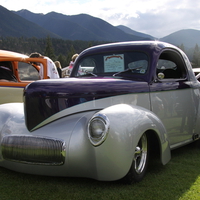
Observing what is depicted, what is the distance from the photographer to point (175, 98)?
408cm

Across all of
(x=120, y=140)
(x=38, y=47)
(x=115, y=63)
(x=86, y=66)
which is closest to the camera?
(x=120, y=140)

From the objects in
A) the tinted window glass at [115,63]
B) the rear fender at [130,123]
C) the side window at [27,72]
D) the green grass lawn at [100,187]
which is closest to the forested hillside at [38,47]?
the side window at [27,72]

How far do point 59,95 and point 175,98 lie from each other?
Result: 1.78 metres

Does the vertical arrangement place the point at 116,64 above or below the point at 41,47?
above

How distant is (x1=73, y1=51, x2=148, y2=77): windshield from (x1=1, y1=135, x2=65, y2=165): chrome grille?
155 cm

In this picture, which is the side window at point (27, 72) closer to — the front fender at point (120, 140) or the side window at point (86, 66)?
the side window at point (86, 66)

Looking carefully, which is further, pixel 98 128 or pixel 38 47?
pixel 38 47

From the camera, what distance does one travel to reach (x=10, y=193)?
287 cm

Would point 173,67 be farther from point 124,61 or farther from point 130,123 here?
point 130,123

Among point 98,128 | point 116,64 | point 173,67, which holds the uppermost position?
point 116,64

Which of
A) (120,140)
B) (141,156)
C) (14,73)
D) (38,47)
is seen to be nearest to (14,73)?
(14,73)

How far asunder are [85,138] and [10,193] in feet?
3.09

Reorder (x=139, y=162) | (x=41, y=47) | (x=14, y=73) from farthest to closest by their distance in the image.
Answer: (x=41, y=47) → (x=14, y=73) → (x=139, y=162)

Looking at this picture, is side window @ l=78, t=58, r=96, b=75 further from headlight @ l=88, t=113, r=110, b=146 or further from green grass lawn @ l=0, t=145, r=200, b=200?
green grass lawn @ l=0, t=145, r=200, b=200
